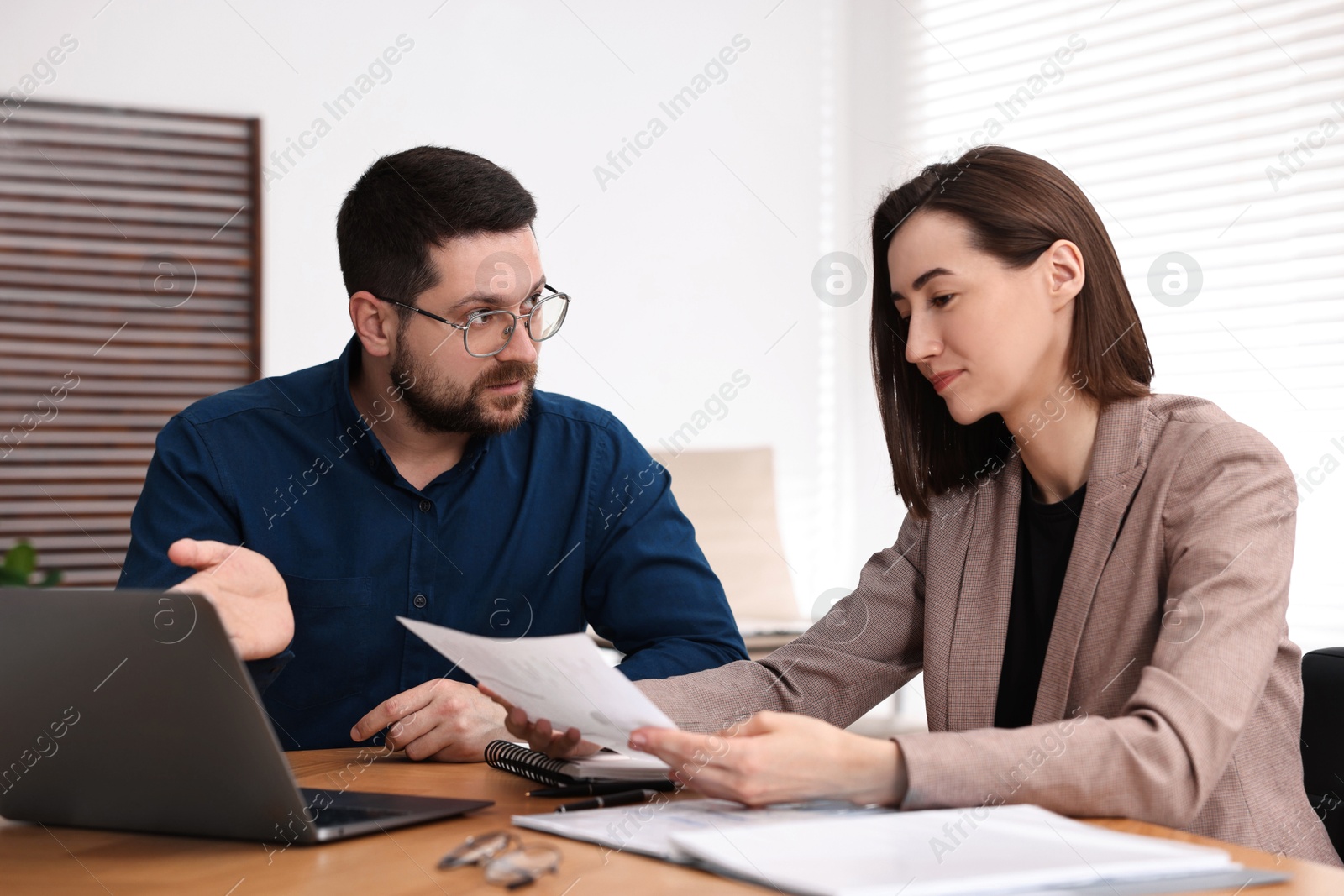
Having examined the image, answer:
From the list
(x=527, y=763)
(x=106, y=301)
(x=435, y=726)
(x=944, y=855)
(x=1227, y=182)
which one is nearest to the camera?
(x=944, y=855)

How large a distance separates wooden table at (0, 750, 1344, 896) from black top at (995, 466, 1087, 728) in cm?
43

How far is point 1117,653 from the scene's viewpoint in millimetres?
1288

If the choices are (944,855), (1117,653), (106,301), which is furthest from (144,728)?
(106,301)

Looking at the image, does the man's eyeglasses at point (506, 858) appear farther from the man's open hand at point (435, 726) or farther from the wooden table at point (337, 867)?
the man's open hand at point (435, 726)

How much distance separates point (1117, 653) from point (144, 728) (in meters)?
0.96

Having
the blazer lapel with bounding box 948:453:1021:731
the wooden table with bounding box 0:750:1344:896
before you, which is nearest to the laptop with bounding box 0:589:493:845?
the wooden table with bounding box 0:750:1344:896

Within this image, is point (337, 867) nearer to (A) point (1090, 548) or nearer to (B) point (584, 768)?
(B) point (584, 768)

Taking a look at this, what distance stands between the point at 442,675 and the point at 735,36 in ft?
11.7

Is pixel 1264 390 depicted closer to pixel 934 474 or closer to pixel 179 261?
pixel 934 474

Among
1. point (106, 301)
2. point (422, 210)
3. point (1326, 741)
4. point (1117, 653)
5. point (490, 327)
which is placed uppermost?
point (106, 301)

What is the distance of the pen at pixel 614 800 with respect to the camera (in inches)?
42.9

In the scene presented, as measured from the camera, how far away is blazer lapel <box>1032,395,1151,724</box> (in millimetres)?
1322

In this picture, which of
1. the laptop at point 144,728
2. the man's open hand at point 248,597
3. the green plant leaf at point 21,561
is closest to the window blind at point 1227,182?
the man's open hand at point 248,597

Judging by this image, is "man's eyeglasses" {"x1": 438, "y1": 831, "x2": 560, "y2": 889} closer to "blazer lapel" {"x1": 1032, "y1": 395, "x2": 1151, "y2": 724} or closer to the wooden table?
the wooden table
